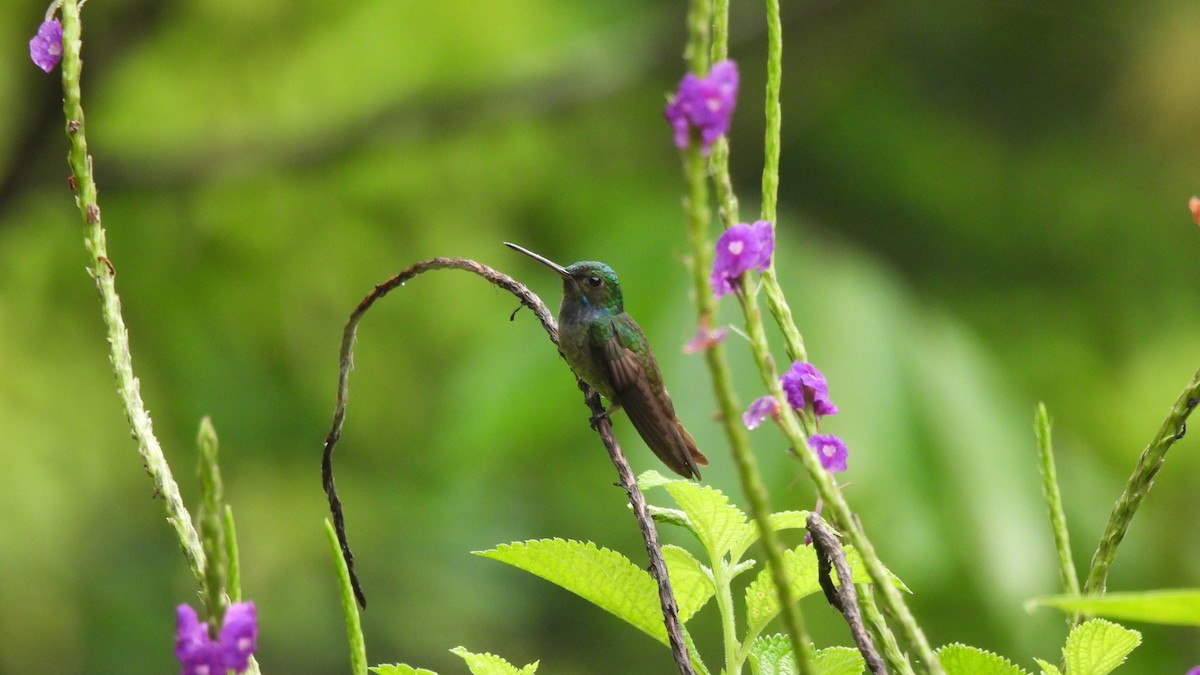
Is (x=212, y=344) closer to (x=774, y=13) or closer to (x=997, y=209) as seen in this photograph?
(x=997, y=209)

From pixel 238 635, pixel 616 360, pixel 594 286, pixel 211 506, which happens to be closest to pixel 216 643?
pixel 238 635

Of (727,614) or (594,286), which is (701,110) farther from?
(594,286)

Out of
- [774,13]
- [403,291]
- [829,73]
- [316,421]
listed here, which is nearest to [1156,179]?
[829,73]

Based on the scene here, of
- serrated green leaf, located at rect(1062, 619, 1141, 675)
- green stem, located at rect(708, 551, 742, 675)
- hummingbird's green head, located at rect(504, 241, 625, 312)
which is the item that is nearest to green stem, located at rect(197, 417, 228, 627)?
green stem, located at rect(708, 551, 742, 675)

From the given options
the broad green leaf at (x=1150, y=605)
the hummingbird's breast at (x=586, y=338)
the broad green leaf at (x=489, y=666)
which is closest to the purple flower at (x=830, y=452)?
the broad green leaf at (x=489, y=666)

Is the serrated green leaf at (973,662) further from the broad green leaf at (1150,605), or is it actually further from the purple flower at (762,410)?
the broad green leaf at (1150,605)

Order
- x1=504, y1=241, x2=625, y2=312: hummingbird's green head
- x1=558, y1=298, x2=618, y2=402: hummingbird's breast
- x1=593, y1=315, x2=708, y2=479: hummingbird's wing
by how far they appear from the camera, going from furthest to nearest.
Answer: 1. x1=504, y1=241, x2=625, y2=312: hummingbird's green head
2. x1=558, y1=298, x2=618, y2=402: hummingbird's breast
3. x1=593, y1=315, x2=708, y2=479: hummingbird's wing

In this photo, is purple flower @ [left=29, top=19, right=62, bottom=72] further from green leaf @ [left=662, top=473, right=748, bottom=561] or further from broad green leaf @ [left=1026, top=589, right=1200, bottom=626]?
broad green leaf @ [left=1026, top=589, right=1200, bottom=626]
